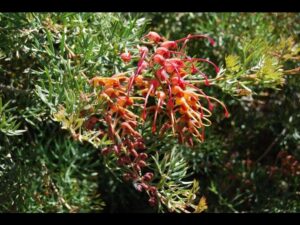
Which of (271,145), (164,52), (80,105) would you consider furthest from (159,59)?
(271,145)

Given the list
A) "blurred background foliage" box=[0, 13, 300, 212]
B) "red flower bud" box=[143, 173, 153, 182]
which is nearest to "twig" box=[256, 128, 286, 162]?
"blurred background foliage" box=[0, 13, 300, 212]

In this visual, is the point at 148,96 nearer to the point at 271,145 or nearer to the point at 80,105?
the point at 80,105

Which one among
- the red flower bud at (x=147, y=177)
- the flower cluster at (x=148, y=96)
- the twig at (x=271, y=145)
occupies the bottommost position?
the twig at (x=271, y=145)

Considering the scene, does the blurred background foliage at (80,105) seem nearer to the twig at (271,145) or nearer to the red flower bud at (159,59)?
the twig at (271,145)

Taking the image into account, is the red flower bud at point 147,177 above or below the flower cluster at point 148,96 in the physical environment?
below

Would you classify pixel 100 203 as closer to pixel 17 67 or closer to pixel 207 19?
pixel 17 67

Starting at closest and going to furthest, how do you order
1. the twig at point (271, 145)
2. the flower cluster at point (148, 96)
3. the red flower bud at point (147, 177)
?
the flower cluster at point (148, 96) → the red flower bud at point (147, 177) → the twig at point (271, 145)

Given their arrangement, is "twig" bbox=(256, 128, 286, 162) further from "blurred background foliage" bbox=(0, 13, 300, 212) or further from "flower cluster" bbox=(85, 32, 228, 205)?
"flower cluster" bbox=(85, 32, 228, 205)

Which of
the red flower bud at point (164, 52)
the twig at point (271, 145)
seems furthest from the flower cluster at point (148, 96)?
the twig at point (271, 145)
